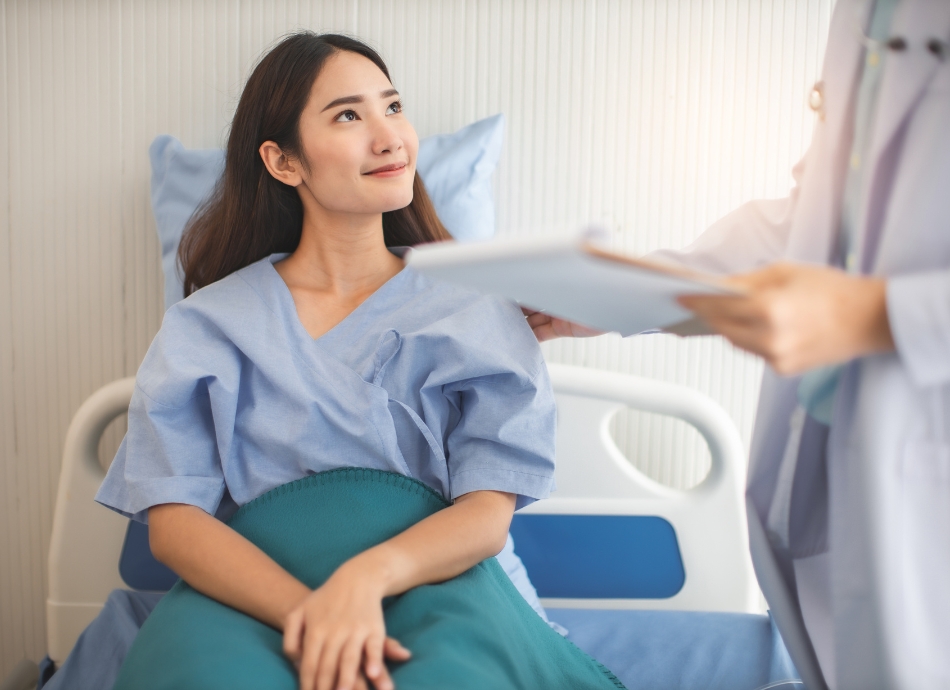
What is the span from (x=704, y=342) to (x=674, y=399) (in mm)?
263

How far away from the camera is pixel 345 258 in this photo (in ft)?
3.94

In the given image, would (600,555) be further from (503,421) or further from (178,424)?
(178,424)

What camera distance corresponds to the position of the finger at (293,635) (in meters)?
0.82

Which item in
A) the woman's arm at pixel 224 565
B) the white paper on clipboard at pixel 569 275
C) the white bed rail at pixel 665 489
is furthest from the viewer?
the white bed rail at pixel 665 489

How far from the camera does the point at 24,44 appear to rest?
158cm

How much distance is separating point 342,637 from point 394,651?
0.06 m

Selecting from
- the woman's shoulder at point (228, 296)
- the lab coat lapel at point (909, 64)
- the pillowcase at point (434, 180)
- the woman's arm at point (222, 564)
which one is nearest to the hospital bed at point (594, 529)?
the pillowcase at point (434, 180)

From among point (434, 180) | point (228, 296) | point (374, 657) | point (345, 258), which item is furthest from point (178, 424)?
point (434, 180)

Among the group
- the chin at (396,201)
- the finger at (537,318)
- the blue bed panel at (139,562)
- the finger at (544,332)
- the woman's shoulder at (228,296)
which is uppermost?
the chin at (396,201)

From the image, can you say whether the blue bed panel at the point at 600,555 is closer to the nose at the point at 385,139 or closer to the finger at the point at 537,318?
the finger at the point at 537,318

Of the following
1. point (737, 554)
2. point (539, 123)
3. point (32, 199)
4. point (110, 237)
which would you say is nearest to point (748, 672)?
point (737, 554)

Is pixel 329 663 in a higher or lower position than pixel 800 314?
lower

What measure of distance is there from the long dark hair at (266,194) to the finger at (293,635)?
0.62 m

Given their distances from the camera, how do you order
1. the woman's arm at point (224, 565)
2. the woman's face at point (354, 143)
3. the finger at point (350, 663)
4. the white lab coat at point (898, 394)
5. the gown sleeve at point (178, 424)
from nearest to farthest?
the white lab coat at point (898, 394), the finger at point (350, 663), the woman's arm at point (224, 565), the gown sleeve at point (178, 424), the woman's face at point (354, 143)
